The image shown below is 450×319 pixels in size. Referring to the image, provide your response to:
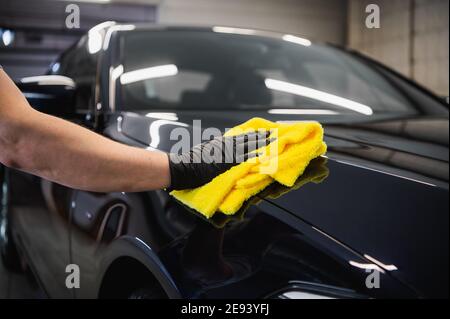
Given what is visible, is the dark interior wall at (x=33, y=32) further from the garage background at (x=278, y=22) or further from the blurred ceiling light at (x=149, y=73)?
the blurred ceiling light at (x=149, y=73)

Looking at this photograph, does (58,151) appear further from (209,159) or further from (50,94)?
(50,94)

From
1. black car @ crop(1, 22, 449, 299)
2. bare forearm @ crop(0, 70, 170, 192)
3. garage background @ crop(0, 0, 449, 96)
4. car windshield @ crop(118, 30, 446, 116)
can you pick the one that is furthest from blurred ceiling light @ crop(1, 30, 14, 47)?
bare forearm @ crop(0, 70, 170, 192)

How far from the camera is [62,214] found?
1.33m

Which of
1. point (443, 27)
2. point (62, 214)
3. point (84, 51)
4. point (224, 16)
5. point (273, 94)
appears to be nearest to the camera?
point (62, 214)

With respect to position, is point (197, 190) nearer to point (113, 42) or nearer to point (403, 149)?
point (403, 149)

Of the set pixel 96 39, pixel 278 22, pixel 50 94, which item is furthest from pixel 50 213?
pixel 278 22

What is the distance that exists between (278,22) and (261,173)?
775 centimetres

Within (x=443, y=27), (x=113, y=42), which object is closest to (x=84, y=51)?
(x=113, y=42)

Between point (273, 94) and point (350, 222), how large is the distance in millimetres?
942

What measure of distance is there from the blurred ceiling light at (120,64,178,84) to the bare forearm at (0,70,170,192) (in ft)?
2.53

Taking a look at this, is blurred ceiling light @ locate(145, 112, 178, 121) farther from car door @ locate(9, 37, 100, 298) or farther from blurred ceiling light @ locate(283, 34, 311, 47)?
blurred ceiling light @ locate(283, 34, 311, 47)

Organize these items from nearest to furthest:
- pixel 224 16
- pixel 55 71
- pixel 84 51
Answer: pixel 84 51 < pixel 55 71 < pixel 224 16

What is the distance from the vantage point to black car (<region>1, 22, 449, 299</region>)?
2.05ft
